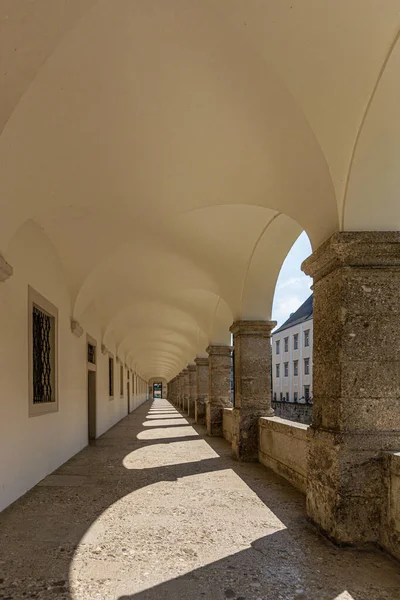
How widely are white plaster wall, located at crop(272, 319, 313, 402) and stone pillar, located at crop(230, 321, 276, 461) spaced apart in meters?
22.8

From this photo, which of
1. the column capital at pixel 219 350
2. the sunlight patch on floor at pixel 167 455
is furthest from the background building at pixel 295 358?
the sunlight patch on floor at pixel 167 455

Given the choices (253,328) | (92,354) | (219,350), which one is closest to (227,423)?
(219,350)

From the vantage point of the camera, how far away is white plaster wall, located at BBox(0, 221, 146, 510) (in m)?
4.99

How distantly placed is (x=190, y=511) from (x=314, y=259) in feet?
9.17

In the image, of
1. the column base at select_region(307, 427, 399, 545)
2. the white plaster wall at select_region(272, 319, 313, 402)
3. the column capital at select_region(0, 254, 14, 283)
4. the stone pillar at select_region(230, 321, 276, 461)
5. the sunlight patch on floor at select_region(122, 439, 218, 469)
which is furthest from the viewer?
the white plaster wall at select_region(272, 319, 313, 402)

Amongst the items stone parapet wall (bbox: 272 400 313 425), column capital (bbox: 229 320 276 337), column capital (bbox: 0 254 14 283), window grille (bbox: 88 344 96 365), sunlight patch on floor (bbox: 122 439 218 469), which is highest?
column capital (bbox: 0 254 14 283)

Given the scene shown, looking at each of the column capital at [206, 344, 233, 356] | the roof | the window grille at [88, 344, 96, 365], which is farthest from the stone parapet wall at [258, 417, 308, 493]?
the roof

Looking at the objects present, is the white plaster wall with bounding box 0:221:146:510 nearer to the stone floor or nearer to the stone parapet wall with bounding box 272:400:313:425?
the stone floor

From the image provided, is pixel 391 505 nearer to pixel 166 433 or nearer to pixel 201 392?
pixel 166 433

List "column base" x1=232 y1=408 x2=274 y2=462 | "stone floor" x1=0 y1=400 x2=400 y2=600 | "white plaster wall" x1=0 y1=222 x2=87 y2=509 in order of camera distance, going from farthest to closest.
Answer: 1. "column base" x1=232 y1=408 x2=274 y2=462
2. "white plaster wall" x1=0 y1=222 x2=87 y2=509
3. "stone floor" x1=0 y1=400 x2=400 y2=600

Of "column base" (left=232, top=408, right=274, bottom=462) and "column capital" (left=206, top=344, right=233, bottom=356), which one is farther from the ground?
"column capital" (left=206, top=344, right=233, bottom=356)

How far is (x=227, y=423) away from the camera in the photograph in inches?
440

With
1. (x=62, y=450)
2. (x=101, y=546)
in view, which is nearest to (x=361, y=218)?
(x=101, y=546)

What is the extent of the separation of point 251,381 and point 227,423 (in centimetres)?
343
